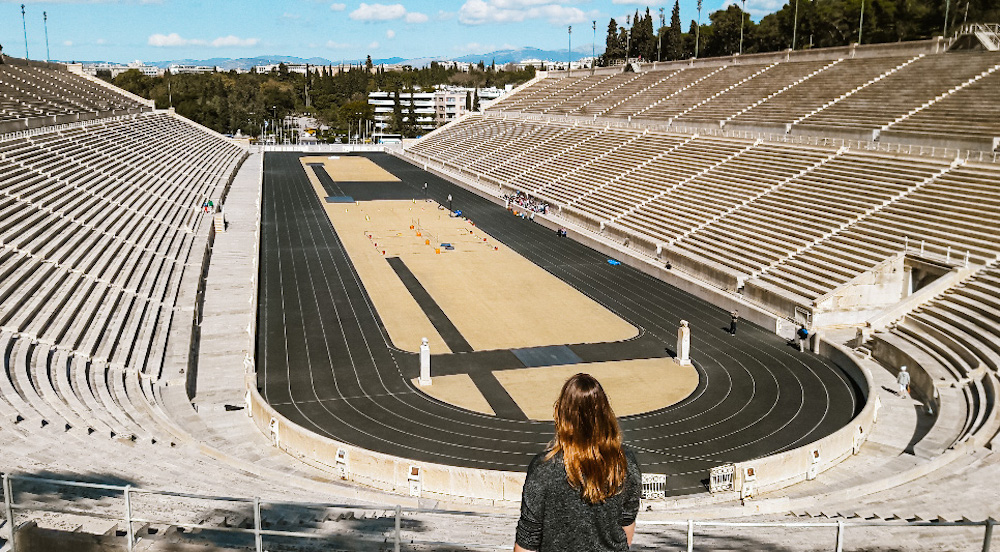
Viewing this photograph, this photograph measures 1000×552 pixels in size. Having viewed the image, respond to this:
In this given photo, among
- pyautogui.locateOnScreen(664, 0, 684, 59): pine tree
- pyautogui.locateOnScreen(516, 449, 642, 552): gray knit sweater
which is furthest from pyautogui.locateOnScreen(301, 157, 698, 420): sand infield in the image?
pyautogui.locateOnScreen(664, 0, 684, 59): pine tree

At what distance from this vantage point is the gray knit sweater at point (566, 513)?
410 centimetres

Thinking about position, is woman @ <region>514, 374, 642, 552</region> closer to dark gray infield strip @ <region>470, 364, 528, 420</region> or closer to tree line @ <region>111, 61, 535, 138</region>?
dark gray infield strip @ <region>470, 364, 528, 420</region>

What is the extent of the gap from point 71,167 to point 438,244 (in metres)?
18.7

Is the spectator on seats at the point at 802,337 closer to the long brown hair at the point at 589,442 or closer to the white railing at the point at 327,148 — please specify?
the long brown hair at the point at 589,442

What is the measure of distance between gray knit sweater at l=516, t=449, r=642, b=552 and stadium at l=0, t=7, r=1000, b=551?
2437mm

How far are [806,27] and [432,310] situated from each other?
7334cm

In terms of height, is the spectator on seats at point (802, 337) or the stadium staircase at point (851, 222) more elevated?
the stadium staircase at point (851, 222)

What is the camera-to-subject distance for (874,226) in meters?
31.2

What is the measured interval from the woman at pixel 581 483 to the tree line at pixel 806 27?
211 ft

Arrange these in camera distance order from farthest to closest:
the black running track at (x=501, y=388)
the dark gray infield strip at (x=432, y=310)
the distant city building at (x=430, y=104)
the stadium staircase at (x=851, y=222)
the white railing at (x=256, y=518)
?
the distant city building at (x=430, y=104) → the dark gray infield strip at (x=432, y=310) → the black running track at (x=501, y=388) → the stadium staircase at (x=851, y=222) → the white railing at (x=256, y=518)

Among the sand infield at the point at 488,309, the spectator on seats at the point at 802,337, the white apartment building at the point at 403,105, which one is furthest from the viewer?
the white apartment building at the point at 403,105

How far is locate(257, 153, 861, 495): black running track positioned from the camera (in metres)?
17.9

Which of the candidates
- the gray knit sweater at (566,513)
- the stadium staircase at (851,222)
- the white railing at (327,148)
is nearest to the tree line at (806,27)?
the stadium staircase at (851,222)

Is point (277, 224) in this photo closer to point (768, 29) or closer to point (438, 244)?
point (438, 244)
